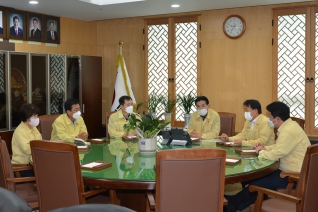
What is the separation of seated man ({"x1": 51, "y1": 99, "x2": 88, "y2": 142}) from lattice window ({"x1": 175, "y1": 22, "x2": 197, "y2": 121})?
2913mm

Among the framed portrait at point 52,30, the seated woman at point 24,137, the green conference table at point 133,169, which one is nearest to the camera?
the green conference table at point 133,169

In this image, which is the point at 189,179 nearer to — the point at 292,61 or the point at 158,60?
the point at 292,61

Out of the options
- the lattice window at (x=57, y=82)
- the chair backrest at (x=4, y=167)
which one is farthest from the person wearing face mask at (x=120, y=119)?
the lattice window at (x=57, y=82)

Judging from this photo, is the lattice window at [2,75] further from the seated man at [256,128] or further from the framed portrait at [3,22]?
the seated man at [256,128]

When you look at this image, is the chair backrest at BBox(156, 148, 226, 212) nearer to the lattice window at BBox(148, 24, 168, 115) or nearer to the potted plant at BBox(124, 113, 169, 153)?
the potted plant at BBox(124, 113, 169, 153)

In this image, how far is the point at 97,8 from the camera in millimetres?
7148

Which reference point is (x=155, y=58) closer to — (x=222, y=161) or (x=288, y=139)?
(x=288, y=139)

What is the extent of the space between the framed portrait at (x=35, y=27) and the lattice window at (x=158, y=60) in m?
1.97

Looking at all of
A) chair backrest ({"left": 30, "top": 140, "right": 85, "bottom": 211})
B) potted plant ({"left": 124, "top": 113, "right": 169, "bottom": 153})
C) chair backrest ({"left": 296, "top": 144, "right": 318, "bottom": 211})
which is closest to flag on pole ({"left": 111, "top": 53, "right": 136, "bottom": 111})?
potted plant ({"left": 124, "top": 113, "right": 169, "bottom": 153})

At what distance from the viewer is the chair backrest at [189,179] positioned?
8.70ft

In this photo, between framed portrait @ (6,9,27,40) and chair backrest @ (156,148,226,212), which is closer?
chair backrest @ (156,148,226,212)

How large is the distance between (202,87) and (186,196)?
5017 millimetres

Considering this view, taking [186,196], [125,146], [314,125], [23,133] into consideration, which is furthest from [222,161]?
[314,125]

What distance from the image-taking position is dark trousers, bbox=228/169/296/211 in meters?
3.75
